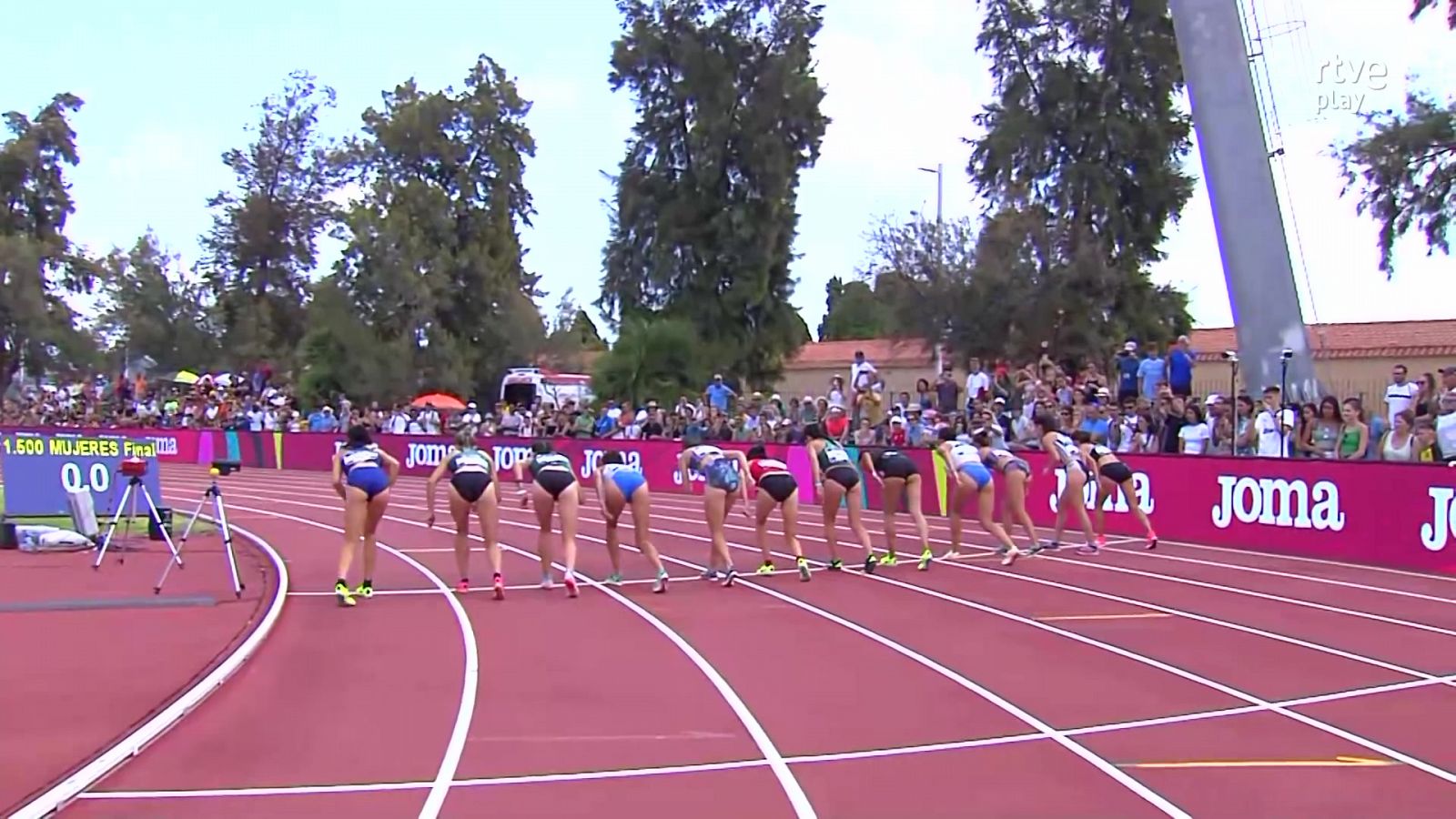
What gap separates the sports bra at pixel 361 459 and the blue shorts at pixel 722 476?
3471 millimetres

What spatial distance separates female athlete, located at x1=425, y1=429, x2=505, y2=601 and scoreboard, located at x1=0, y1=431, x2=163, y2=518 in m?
6.76

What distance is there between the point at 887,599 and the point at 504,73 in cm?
4970

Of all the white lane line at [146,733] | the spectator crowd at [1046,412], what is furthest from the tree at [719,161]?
the white lane line at [146,733]

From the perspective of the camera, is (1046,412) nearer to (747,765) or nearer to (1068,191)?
(747,765)

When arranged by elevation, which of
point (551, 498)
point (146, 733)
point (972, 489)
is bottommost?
point (146, 733)

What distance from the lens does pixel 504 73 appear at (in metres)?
60.7

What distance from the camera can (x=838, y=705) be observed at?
9.40 m

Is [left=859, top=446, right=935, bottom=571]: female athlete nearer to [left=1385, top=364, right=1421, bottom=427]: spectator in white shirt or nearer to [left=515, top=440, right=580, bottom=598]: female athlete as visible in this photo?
[left=515, top=440, right=580, bottom=598]: female athlete

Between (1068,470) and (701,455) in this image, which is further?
(1068,470)

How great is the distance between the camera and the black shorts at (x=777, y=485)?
16219 mm

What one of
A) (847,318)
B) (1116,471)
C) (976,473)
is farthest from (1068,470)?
(847,318)

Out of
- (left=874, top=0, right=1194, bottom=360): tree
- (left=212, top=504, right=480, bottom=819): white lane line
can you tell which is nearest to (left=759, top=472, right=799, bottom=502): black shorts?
(left=212, top=504, right=480, bottom=819): white lane line

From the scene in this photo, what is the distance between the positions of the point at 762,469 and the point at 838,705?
23.7 ft

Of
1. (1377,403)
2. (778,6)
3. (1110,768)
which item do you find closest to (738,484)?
(1110,768)
